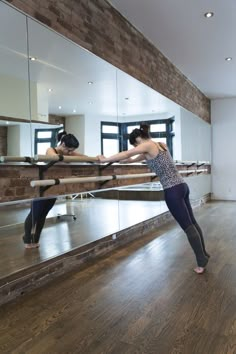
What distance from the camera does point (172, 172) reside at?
9.77 feet

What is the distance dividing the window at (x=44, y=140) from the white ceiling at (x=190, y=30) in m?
1.80

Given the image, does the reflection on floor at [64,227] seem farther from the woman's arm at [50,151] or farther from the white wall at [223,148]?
the white wall at [223,148]

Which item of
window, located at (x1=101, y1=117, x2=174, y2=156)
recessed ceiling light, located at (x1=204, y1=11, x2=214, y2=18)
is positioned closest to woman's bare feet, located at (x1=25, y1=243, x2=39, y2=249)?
window, located at (x1=101, y1=117, x2=174, y2=156)

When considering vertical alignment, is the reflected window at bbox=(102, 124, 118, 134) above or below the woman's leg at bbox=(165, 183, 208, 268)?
above

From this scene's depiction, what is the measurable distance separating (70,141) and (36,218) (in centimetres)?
85

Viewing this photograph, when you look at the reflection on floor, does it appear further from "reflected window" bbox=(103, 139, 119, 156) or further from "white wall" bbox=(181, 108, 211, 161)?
"white wall" bbox=(181, 108, 211, 161)

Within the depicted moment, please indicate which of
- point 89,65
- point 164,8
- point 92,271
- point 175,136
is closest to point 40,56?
point 89,65

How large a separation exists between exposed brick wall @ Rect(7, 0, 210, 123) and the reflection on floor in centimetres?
167

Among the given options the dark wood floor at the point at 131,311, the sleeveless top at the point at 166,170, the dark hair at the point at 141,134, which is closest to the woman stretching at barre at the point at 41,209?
the dark wood floor at the point at 131,311

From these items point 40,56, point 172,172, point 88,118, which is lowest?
point 172,172

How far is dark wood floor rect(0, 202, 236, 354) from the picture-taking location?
1.80 m

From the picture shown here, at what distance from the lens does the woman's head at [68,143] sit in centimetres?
305

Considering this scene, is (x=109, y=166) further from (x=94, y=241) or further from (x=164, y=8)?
(x=164, y=8)

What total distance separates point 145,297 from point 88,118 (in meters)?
2.05
